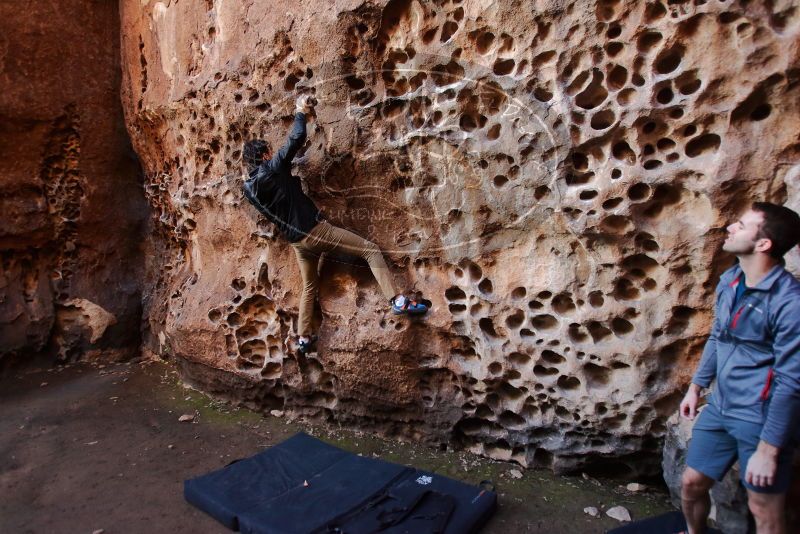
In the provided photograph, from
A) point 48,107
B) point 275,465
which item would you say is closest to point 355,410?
point 275,465

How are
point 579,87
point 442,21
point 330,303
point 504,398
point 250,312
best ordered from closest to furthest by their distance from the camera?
1. point 579,87
2. point 442,21
3. point 504,398
4. point 330,303
5. point 250,312

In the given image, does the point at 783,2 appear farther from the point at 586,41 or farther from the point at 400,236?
the point at 400,236

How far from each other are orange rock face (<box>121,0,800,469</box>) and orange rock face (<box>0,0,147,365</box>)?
1.79 metres

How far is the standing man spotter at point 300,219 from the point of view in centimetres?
330

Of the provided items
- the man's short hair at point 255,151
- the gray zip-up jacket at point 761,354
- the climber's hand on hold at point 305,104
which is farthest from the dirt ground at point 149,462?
the climber's hand on hold at point 305,104

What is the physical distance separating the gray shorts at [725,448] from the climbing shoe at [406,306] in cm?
167

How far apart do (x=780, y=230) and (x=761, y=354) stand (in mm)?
427

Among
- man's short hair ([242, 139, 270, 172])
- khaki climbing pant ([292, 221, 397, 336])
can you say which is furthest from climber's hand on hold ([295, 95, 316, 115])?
khaki climbing pant ([292, 221, 397, 336])

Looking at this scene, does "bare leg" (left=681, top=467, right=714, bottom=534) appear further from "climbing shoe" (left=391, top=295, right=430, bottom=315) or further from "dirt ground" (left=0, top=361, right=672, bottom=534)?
"climbing shoe" (left=391, top=295, right=430, bottom=315)

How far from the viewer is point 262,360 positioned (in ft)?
13.3

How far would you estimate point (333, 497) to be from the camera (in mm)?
2773

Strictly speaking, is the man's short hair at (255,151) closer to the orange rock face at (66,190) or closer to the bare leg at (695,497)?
the bare leg at (695,497)

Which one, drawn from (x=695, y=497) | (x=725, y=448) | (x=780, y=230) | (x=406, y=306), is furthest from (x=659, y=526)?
Answer: (x=406, y=306)

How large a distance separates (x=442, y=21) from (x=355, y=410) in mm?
2581
